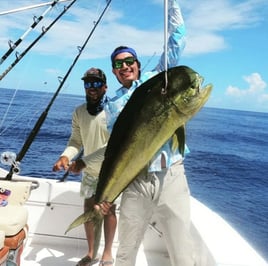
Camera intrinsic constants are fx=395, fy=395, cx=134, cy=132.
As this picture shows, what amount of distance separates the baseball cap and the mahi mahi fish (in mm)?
1333

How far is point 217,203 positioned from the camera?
15.5 meters

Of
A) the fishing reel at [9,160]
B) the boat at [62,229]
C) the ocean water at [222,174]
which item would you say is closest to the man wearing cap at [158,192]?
the boat at [62,229]

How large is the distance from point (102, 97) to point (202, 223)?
1.39m

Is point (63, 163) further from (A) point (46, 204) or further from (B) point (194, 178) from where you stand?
(B) point (194, 178)

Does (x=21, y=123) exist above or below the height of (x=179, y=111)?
below

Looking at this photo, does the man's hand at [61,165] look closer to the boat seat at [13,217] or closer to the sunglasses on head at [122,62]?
the boat seat at [13,217]

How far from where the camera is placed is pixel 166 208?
2.53 meters

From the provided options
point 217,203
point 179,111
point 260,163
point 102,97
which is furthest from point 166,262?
point 260,163

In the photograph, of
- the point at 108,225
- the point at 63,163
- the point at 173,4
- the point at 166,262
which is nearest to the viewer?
the point at 173,4

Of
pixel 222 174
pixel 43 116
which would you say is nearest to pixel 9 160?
pixel 43 116

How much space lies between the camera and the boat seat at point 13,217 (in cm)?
276

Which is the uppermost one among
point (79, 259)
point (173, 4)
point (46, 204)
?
point (173, 4)

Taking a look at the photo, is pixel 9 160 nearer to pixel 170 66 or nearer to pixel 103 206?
pixel 103 206

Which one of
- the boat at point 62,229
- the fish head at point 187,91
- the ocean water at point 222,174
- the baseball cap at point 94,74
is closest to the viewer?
the fish head at point 187,91
